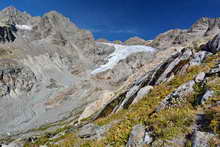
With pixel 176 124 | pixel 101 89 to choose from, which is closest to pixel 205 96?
pixel 176 124

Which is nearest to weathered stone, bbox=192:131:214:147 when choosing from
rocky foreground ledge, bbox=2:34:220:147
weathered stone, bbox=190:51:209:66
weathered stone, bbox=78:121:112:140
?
rocky foreground ledge, bbox=2:34:220:147

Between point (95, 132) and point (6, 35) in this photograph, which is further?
point (6, 35)

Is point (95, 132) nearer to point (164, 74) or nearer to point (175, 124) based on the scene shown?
point (175, 124)

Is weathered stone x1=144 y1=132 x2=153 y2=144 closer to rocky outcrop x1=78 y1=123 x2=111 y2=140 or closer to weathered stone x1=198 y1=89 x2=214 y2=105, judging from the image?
rocky outcrop x1=78 y1=123 x2=111 y2=140

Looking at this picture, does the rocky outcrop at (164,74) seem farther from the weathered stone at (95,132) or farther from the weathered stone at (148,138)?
the weathered stone at (148,138)

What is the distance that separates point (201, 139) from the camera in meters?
5.48

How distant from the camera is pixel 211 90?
7863 mm

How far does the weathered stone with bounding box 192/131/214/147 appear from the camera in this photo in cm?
534

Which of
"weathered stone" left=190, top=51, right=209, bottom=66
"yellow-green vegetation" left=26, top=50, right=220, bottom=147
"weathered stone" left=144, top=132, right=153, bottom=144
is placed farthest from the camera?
"weathered stone" left=190, top=51, right=209, bottom=66

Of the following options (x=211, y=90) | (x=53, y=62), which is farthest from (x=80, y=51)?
(x=211, y=90)

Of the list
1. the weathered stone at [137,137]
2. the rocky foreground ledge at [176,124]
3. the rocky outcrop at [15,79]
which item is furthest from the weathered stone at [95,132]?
the rocky outcrop at [15,79]

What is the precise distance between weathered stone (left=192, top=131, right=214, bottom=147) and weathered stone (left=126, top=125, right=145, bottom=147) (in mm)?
1810

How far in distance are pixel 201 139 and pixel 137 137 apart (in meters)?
2.34

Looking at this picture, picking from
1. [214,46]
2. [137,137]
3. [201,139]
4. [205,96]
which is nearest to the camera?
[201,139]
